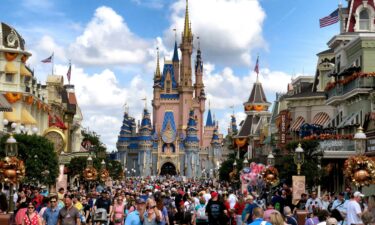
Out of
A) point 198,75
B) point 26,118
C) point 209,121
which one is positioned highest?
point 198,75

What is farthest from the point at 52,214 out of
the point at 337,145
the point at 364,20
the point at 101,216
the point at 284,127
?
the point at 284,127

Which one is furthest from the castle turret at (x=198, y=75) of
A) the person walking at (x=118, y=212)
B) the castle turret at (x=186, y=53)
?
the person walking at (x=118, y=212)

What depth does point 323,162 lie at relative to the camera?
4262 centimetres

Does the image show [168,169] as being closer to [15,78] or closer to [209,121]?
[209,121]

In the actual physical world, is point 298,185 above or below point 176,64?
below

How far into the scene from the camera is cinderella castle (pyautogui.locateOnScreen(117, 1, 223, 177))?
552 ft

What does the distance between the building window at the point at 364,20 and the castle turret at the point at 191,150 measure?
120001 mm

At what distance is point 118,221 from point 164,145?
154418 mm

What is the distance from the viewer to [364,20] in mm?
48500

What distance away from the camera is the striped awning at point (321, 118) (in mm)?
56125

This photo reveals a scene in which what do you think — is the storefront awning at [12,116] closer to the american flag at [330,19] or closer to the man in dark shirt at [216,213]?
the american flag at [330,19]

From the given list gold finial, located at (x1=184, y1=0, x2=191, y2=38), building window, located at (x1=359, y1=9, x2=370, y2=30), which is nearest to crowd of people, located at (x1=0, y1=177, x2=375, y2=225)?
building window, located at (x1=359, y1=9, x2=370, y2=30)

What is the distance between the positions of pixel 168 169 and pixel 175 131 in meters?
8.88

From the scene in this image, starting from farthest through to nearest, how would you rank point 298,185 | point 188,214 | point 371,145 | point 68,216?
point 371,145
point 298,185
point 188,214
point 68,216
